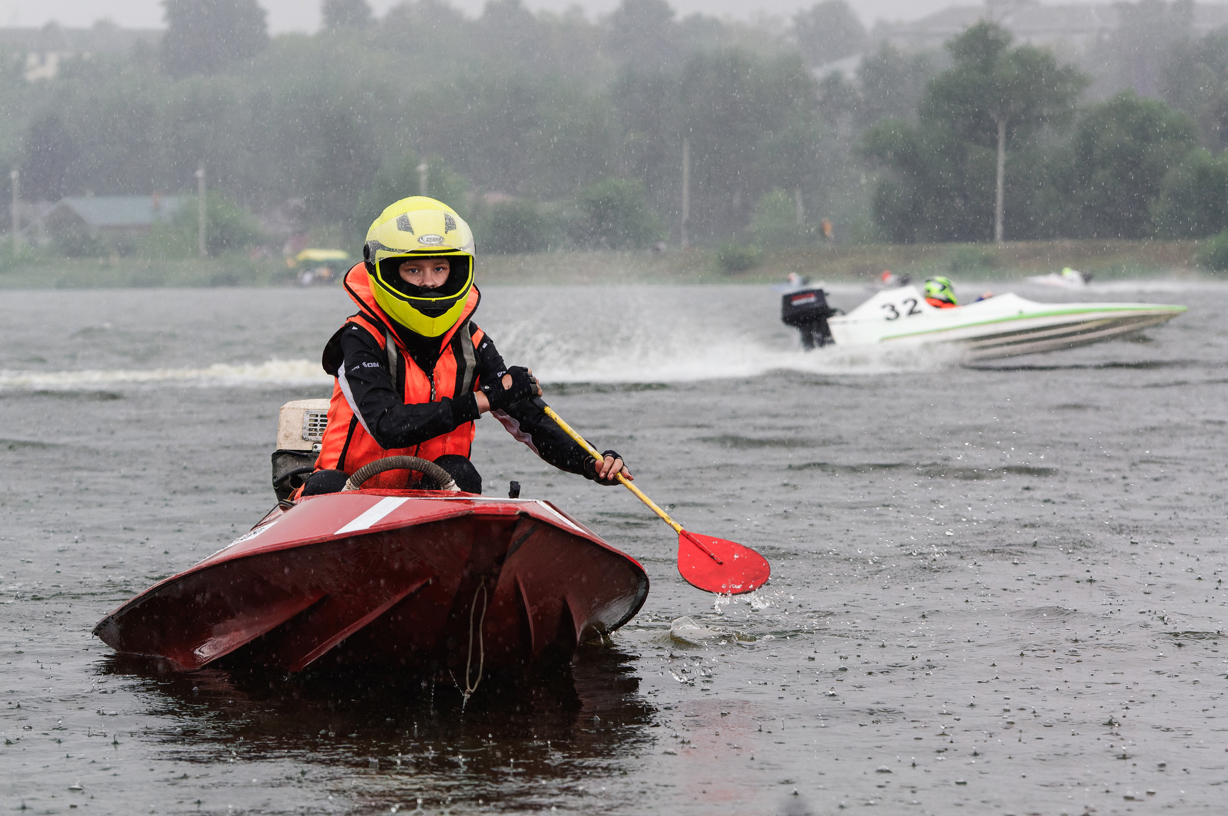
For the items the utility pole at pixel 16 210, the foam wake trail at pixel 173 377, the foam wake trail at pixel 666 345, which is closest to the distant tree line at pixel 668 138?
the utility pole at pixel 16 210

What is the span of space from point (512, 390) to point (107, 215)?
10984 centimetres

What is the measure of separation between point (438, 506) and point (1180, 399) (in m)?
13.9

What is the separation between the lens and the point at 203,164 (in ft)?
395

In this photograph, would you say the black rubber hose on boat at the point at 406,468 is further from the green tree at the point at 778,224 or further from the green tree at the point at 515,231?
the green tree at the point at 515,231

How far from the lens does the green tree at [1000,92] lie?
85875mm

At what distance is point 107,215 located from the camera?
109 meters

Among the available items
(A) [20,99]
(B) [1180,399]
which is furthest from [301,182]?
(B) [1180,399]

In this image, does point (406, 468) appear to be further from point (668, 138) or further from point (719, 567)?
point (668, 138)

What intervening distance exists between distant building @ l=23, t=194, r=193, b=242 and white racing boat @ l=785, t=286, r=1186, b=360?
8851 cm

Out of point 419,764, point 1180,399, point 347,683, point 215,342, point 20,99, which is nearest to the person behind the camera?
point 419,764

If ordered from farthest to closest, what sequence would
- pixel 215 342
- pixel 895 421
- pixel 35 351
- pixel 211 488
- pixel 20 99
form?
1. pixel 20 99
2. pixel 215 342
3. pixel 35 351
4. pixel 895 421
5. pixel 211 488

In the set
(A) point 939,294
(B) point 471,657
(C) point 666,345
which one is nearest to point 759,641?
(B) point 471,657

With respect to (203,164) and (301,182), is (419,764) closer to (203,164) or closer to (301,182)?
(301,182)

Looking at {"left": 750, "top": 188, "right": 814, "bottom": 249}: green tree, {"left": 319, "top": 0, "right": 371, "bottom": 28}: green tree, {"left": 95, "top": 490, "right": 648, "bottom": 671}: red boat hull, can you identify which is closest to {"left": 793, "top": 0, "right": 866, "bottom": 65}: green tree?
{"left": 319, "top": 0, "right": 371, "bottom": 28}: green tree
